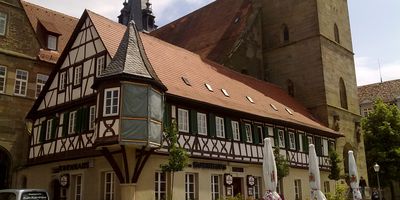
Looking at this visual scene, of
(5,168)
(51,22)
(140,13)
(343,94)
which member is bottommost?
(5,168)

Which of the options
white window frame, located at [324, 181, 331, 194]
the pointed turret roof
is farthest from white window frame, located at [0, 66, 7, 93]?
white window frame, located at [324, 181, 331, 194]

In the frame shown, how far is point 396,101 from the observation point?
53312 millimetres

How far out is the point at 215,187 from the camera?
21.2 meters

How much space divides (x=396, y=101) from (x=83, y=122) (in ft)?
144

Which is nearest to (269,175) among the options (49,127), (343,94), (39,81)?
(49,127)

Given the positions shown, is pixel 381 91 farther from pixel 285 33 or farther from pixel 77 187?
pixel 77 187

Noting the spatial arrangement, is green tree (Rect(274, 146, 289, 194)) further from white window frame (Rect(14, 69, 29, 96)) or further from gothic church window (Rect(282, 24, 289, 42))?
gothic church window (Rect(282, 24, 289, 42))

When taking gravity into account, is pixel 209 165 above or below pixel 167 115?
below

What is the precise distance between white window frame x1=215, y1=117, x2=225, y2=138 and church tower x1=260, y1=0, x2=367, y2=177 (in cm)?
1233

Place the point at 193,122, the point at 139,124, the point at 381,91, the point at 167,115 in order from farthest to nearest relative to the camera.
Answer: the point at 381,91 < the point at 193,122 < the point at 167,115 < the point at 139,124

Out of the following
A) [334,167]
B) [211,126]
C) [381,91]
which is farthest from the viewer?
[381,91]

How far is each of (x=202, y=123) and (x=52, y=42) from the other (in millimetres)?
11811

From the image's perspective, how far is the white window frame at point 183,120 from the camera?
64.7 feet

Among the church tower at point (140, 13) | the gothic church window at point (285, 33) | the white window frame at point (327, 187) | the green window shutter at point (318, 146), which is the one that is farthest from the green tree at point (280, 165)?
the church tower at point (140, 13)
